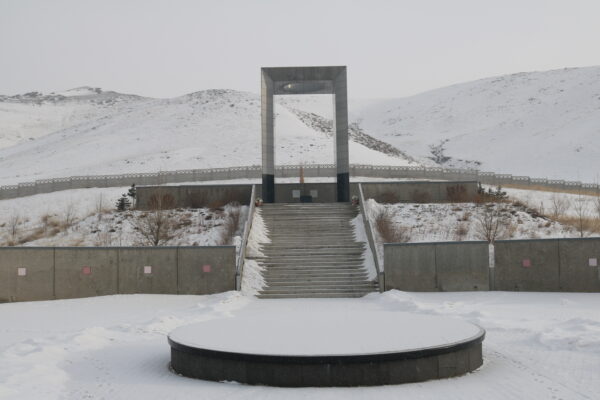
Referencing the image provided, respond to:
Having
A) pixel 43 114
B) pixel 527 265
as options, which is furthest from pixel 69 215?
pixel 43 114

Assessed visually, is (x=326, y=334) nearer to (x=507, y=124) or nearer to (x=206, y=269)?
(x=206, y=269)

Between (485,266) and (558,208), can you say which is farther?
(558,208)

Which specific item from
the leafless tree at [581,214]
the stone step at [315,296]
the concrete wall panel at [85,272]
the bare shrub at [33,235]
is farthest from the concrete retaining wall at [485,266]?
the bare shrub at [33,235]

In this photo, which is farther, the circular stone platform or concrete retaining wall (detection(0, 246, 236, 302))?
concrete retaining wall (detection(0, 246, 236, 302))

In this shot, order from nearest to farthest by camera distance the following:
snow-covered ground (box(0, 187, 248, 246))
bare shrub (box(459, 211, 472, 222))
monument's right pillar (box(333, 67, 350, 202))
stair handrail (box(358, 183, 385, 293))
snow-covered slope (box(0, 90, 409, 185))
A: stair handrail (box(358, 183, 385, 293)), snow-covered ground (box(0, 187, 248, 246)), bare shrub (box(459, 211, 472, 222)), monument's right pillar (box(333, 67, 350, 202)), snow-covered slope (box(0, 90, 409, 185))

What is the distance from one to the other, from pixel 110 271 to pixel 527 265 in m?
13.6

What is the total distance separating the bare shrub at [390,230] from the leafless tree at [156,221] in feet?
30.3

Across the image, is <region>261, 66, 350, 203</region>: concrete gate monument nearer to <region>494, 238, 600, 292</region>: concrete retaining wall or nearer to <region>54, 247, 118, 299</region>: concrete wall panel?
<region>494, 238, 600, 292</region>: concrete retaining wall

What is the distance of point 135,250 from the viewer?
22656 mm

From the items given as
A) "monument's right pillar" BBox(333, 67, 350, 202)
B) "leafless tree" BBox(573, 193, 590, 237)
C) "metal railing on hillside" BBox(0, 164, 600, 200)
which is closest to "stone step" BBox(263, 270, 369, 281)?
"monument's right pillar" BBox(333, 67, 350, 202)

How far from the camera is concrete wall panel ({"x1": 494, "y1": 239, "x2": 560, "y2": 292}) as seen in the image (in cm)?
2211

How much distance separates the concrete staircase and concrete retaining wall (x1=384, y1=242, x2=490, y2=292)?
141cm

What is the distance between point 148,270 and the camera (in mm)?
22641

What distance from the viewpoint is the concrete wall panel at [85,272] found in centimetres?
2234
